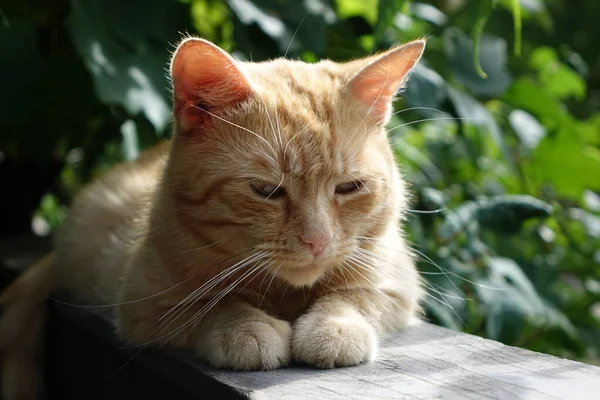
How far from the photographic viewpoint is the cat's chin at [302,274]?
1.56m

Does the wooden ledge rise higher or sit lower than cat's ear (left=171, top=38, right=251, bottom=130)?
lower

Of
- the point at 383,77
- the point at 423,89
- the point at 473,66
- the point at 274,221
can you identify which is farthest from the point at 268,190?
the point at 473,66

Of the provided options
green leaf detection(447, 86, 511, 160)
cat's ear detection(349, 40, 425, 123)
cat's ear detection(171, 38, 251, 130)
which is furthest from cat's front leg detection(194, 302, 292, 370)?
green leaf detection(447, 86, 511, 160)

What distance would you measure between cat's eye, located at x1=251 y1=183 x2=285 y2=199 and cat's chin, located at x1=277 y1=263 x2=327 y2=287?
16cm

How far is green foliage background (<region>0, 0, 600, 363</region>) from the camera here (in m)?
2.11

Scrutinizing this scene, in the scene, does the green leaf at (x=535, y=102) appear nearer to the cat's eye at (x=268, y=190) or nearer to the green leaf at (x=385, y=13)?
the green leaf at (x=385, y=13)

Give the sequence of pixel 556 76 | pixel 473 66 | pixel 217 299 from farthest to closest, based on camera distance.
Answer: pixel 556 76, pixel 473 66, pixel 217 299

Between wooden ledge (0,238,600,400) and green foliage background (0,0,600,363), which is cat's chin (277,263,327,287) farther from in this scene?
green foliage background (0,0,600,363)

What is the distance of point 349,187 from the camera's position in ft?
5.32

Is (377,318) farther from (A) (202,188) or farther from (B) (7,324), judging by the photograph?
(B) (7,324)

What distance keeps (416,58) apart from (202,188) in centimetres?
57

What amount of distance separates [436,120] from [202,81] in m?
1.25

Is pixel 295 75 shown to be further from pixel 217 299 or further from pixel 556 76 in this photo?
pixel 556 76

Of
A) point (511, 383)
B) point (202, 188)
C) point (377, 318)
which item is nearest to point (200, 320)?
point (202, 188)
